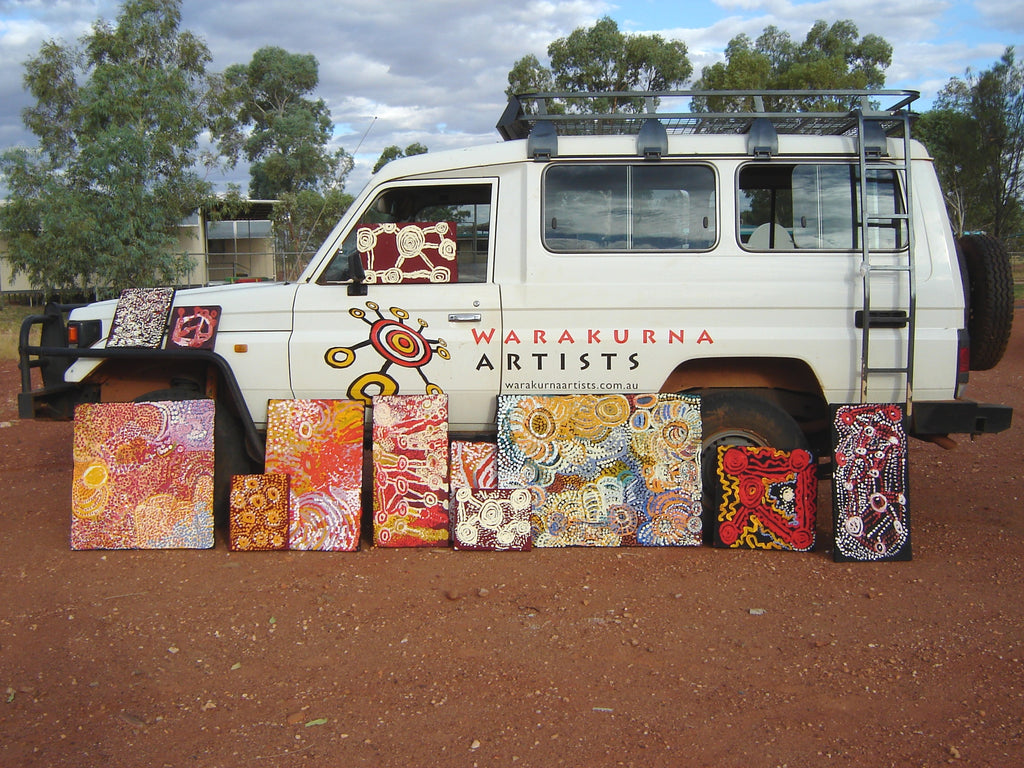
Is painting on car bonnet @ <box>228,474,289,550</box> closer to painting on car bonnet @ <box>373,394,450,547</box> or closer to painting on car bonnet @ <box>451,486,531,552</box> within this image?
painting on car bonnet @ <box>373,394,450,547</box>

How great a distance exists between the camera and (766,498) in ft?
17.0

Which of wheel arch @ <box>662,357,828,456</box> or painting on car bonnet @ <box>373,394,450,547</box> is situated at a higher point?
wheel arch @ <box>662,357,828,456</box>

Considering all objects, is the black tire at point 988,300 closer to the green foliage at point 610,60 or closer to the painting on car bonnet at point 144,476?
the painting on car bonnet at point 144,476

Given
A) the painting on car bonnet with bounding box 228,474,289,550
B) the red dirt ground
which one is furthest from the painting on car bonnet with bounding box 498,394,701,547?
the painting on car bonnet with bounding box 228,474,289,550

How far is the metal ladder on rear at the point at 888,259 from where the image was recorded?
5.05m

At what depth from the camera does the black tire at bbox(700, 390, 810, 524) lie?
5375 millimetres

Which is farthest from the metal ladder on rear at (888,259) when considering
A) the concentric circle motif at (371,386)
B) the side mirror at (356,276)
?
the side mirror at (356,276)

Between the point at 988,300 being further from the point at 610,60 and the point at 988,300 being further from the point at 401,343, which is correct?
the point at 610,60

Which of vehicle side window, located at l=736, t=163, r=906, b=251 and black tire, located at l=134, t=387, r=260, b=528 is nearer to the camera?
vehicle side window, located at l=736, t=163, r=906, b=251

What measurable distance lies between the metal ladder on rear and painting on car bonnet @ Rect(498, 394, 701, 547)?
1107mm

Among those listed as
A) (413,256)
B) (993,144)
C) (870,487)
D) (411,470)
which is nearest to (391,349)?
(413,256)

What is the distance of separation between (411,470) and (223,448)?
128 cm

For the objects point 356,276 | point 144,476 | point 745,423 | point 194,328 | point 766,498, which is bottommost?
point 766,498

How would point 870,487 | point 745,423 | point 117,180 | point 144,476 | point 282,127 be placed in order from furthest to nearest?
1. point 282,127
2. point 117,180
3. point 745,423
4. point 144,476
5. point 870,487
